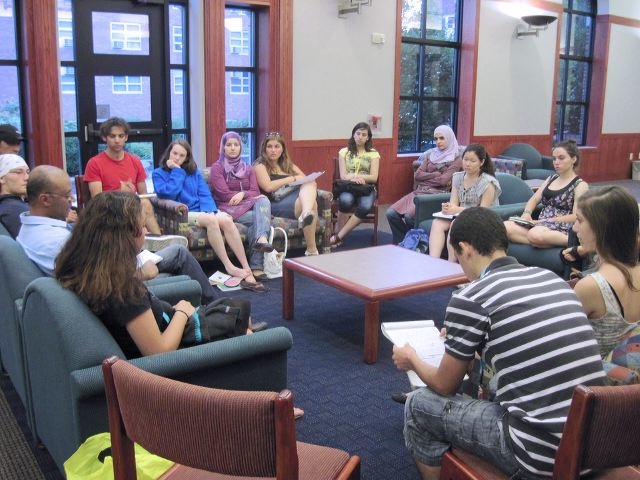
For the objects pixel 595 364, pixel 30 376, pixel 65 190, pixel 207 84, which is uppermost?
pixel 207 84

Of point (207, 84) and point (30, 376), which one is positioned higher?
point (207, 84)

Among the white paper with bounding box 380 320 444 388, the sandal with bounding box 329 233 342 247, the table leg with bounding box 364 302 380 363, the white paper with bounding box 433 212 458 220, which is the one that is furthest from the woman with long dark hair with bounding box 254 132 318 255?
the white paper with bounding box 380 320 444 388

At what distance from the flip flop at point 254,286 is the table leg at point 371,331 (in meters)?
1.43

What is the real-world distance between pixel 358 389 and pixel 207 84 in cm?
422

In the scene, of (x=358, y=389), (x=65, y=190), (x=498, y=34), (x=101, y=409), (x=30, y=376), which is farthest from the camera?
(x=498, y=34)

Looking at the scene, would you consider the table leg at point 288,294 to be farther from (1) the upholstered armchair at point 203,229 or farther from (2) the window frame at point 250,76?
(2) the window frame at point 250,76

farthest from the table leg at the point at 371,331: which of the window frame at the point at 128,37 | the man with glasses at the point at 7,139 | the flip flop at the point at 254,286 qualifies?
the window frame at the point at 128,37

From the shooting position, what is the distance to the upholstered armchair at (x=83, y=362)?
1992 mm

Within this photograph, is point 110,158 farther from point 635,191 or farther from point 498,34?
point 635,191

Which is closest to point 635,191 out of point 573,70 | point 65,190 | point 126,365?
point 573,70

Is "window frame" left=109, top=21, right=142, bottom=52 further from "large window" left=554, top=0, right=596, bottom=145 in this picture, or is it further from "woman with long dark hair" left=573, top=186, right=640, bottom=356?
"large window" left=554, top=0, right=596, bottom=145

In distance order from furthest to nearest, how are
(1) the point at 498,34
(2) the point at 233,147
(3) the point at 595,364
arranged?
(1) the point at 498,34, (2) the point at 233,147, (3) the point at 595,364

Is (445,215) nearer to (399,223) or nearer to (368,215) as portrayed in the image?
(399,223)

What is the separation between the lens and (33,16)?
554cm
